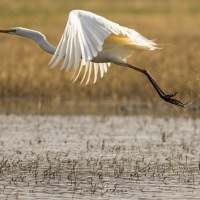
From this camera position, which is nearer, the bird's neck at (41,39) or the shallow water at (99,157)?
the shallow water at (99,157)

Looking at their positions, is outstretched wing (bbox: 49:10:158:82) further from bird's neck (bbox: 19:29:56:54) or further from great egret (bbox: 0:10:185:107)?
bird's neck (bbox: 19:29:56:54)

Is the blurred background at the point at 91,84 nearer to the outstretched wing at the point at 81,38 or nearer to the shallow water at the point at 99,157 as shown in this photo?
the shallow water at the point at 99,157

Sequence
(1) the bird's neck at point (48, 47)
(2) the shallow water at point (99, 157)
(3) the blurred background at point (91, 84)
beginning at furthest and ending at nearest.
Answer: (3) the blurred background at point (91, 84) < (1) the bird's neck at point (48, 47) < (2) the shallow water at point (99, 157)

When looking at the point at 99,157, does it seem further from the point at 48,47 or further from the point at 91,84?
the point at 91,84

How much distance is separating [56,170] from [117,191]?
4.49 feet

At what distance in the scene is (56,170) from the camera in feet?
35.9

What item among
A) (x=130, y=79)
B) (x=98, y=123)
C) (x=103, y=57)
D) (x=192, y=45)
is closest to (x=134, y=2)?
(x=192, y=45)

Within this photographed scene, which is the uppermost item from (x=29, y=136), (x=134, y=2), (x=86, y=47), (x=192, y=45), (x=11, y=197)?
(x=134, y=2)

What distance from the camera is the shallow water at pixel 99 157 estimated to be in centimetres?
988

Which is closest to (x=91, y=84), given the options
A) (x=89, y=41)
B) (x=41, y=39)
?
(x=41, y=39)

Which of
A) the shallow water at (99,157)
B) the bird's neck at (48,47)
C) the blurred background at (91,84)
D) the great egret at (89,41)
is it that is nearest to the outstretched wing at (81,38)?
the great egret at (89,41)

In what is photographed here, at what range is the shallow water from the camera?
9883 mm

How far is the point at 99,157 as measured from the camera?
1223cm

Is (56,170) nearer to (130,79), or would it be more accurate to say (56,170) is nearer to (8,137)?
(8,137)
